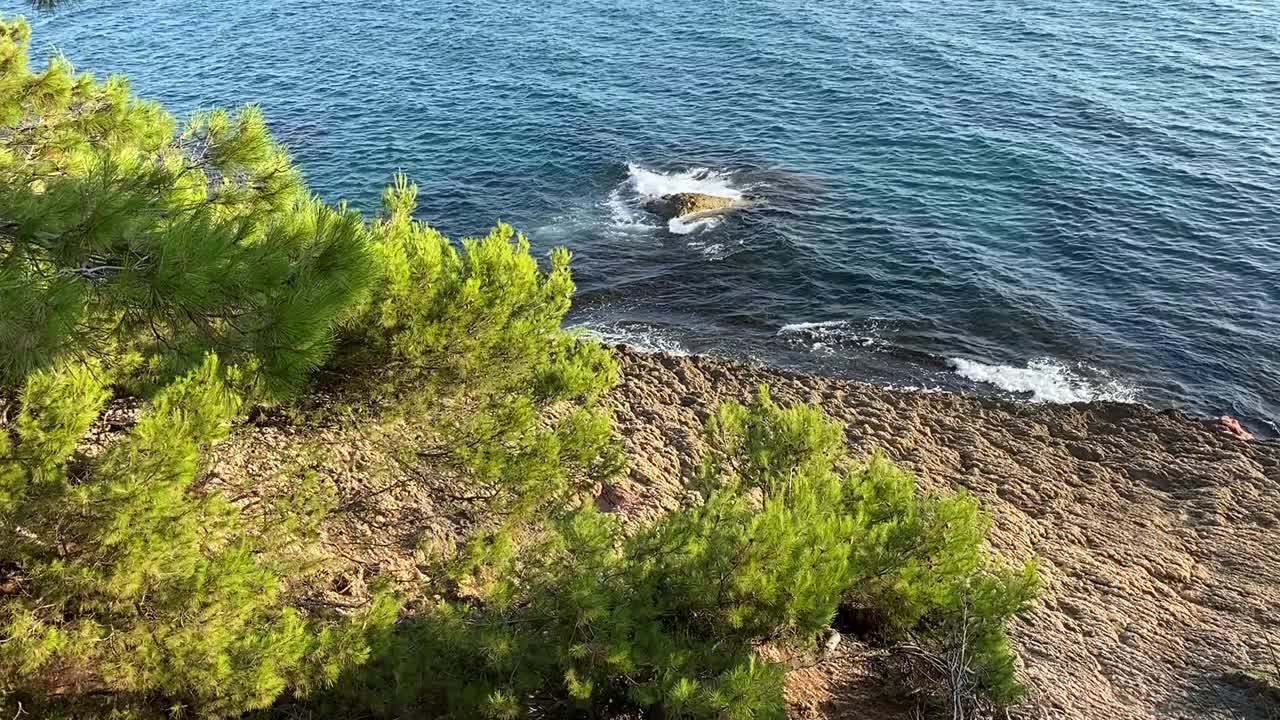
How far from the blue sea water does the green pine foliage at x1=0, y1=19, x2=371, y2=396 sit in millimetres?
3306

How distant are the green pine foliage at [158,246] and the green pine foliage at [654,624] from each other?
316cm

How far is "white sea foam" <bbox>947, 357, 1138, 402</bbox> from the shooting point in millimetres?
22500

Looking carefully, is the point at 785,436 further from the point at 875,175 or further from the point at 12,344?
the point at 875,175

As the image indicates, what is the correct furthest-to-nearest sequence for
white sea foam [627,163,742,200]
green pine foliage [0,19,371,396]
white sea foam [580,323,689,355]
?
white sea foam [627,163,742,200] < white sea foam [580,323,689,355] < green pine foliage [0,19,371,396]

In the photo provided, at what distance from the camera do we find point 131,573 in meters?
7.27

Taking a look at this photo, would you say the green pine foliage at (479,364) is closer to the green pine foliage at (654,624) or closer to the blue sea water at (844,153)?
the green pine foliage at (654,624)

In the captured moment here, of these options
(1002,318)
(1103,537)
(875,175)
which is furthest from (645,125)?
(1103,537)

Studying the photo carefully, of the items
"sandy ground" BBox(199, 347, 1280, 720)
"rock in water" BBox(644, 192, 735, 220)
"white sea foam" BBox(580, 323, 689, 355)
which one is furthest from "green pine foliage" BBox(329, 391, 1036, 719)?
"rock in water" BBox(644, 192, 735, 220)

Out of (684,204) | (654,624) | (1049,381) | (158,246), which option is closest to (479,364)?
(654,624)

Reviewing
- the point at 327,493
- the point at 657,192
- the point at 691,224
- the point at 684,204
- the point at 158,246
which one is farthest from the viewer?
the point at 657,192

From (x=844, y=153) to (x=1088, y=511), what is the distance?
19892 mm

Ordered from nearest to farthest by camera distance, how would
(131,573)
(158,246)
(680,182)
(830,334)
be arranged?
(158,246) < (131,573) < (830,334) < (680,182)

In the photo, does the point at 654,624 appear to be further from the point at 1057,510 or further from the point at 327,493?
the point at 1057,510

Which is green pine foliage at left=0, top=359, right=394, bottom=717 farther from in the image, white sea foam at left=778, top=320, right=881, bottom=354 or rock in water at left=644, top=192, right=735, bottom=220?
rock in water at left=644, top=192, right=735, bottom=220
